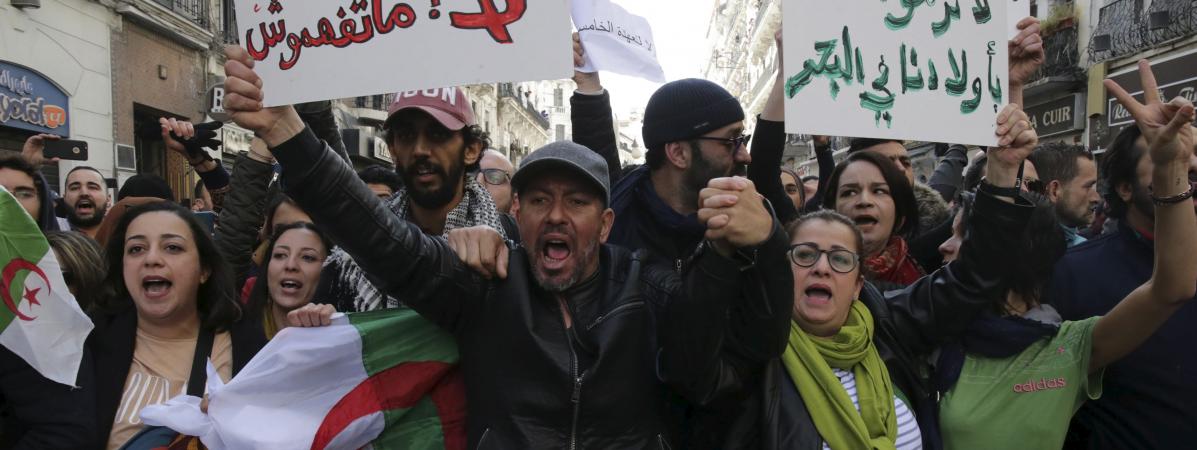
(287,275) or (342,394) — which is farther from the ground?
(287,275)

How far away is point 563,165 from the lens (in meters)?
2.09

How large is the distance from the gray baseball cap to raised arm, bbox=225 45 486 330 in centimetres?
31

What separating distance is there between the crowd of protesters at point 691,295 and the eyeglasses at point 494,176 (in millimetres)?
1887

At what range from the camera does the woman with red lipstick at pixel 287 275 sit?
3186 mm

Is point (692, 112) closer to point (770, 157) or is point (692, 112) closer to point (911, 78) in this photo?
point (770, 157)

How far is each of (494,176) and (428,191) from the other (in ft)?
7.93

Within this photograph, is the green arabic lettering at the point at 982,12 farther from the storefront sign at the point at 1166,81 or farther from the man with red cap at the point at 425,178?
the storefront sign at the point at 1166,81

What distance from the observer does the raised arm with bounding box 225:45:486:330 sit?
1.88 metres

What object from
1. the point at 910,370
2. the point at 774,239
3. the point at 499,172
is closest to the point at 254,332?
the point at 774,239

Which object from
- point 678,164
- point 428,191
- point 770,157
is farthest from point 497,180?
point 428,191

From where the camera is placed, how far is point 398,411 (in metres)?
2.27

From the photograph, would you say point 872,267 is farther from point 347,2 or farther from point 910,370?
point 347,2

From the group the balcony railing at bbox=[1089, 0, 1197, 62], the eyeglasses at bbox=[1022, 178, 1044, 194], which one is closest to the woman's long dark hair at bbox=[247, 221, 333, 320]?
the eyeglasses at bbox=[1022, 178, 1044, 194]

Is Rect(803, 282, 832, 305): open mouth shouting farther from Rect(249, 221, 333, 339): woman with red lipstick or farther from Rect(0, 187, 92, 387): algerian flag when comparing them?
Answer: Rect(0, 187, 92, 387): algerian flag
